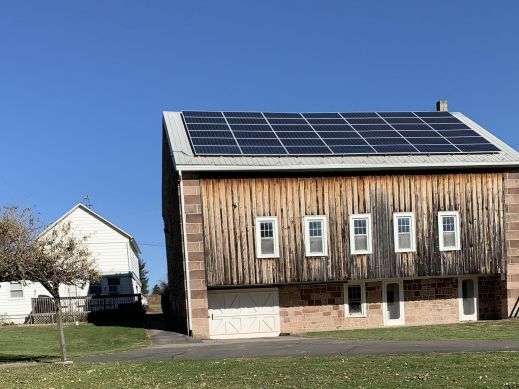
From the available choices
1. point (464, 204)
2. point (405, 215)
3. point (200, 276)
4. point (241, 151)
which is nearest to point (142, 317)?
point (200, 276)

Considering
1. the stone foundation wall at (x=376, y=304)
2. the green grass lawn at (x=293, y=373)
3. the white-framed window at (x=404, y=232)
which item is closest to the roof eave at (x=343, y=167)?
the white-framed window at (x=404, y=232)

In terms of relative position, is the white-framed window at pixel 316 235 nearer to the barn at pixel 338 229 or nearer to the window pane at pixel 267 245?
the barn at pixel 338 229

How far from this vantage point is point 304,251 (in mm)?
24766

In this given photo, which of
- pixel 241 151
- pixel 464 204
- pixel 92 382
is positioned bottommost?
pixel 92 382

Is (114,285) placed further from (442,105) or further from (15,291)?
(442,105)

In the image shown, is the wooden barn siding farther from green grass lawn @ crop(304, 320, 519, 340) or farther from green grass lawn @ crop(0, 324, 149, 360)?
green grass lawn @ crop(0, 324, 149, 360)

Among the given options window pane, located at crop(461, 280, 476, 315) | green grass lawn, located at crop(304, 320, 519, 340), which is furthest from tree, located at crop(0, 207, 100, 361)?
window pane, located at crop(461, 280, 476, 315)

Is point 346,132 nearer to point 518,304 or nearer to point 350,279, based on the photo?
point 350,279

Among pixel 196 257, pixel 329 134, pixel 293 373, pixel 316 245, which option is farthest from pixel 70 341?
pixel 293 373

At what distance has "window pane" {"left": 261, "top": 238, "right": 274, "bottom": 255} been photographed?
24.5 m

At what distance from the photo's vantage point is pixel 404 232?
25.6 meters

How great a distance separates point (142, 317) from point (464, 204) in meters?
19.3

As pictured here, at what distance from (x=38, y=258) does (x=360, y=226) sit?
1393 centimetres

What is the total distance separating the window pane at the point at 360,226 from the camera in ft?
83.2
